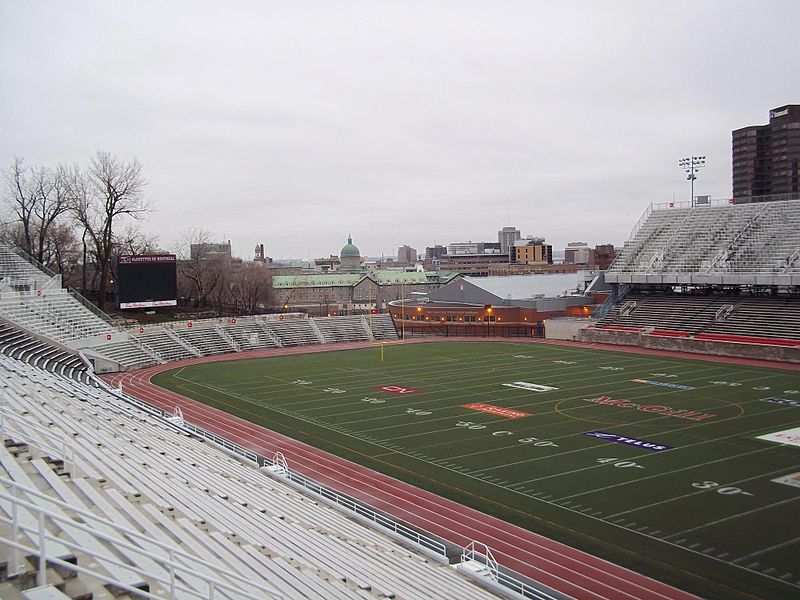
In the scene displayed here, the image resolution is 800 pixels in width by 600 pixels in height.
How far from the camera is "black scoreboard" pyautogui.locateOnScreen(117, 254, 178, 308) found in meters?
45.9

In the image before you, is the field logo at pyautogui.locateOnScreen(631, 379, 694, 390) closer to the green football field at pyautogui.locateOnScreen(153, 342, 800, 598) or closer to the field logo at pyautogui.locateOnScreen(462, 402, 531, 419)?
the green football field at pyautogui.locateOnScreen(153, 342, 800, 598)

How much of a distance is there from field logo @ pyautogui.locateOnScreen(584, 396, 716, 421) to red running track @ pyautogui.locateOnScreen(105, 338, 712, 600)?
12.1 m

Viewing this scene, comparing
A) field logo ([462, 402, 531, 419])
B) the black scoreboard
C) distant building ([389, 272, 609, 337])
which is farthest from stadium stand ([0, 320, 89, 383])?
distant building ([389, 272, 609, 337])

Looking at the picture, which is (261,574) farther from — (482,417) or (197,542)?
(482,417)

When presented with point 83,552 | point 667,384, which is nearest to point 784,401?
point 667,384

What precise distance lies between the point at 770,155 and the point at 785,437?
395 feet

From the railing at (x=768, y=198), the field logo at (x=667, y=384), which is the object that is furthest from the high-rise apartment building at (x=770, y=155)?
the field logo at (x=667, y=384)

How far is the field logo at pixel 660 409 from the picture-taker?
2527 cm

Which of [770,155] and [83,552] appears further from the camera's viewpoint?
[770,155]

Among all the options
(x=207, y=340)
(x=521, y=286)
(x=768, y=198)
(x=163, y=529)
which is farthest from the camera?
Result: (x=521, y=286)

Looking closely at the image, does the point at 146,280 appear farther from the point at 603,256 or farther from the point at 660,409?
the point at 603,256

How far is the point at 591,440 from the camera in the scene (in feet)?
72.8

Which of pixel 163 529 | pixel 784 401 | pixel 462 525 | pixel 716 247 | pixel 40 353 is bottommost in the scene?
pixel 462 525

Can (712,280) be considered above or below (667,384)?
above
